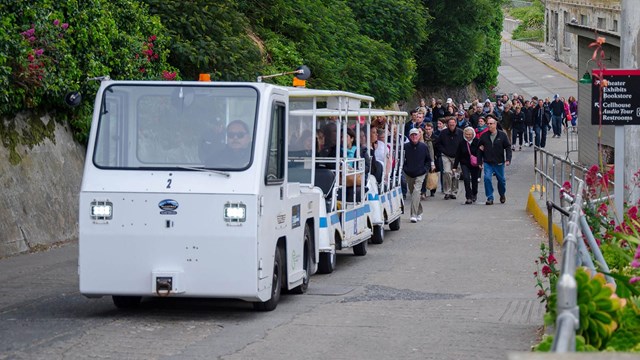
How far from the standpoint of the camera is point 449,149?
1212 inches

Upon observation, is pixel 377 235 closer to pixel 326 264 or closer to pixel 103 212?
pixel 326 264

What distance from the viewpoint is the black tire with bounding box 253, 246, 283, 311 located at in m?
12.5

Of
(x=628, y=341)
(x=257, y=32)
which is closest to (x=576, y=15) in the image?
(x=257, y=32)

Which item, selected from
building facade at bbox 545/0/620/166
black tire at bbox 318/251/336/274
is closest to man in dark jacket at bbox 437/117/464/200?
building facade at bbox 545/0/620/166

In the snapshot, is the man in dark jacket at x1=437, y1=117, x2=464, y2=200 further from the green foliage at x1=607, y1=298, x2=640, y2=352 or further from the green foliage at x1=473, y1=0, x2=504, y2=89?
the green foliage at x1=473, y1=0, x2=504, y2=89

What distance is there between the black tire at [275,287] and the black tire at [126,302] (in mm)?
1170

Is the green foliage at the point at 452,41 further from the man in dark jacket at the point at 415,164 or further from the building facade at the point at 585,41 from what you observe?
the man in dark jacket at the point at 415,164

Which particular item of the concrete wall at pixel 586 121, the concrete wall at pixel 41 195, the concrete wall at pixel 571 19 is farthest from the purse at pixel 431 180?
the concrete wall at pixel 571 19

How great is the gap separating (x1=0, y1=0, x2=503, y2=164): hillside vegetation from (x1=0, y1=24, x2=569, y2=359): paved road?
8.90ft

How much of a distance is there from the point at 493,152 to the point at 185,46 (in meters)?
7.42

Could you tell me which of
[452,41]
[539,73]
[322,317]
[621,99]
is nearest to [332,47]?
[621,99]

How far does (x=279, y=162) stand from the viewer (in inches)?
504

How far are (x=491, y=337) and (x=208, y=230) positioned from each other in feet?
8.77

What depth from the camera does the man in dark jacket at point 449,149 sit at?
1208 inches
